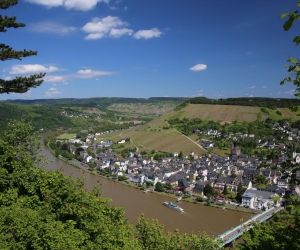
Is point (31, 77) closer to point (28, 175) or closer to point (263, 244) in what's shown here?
point (28, 175)

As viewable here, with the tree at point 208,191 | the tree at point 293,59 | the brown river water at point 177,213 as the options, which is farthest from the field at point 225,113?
the tree at point 293,59

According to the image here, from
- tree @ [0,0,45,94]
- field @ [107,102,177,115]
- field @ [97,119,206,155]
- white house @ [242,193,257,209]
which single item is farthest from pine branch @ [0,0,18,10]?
field @ [107,102,177,115]

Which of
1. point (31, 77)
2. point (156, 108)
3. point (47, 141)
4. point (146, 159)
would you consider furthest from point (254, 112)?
point (156, 108)

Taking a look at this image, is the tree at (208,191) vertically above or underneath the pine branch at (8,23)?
underneath

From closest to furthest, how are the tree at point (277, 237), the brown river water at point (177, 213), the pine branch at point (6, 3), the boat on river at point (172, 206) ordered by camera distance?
the tree at point (277, 237) → the pine branch at point (6, 3) → the brown river water at point (177, 213) → the boat on river at point (172, 206)

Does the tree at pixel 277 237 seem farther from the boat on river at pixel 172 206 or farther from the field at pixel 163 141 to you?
the field at pixel 163 141

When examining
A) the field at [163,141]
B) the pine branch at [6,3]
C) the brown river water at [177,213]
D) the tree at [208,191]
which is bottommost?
the brown river water at [177,213]
